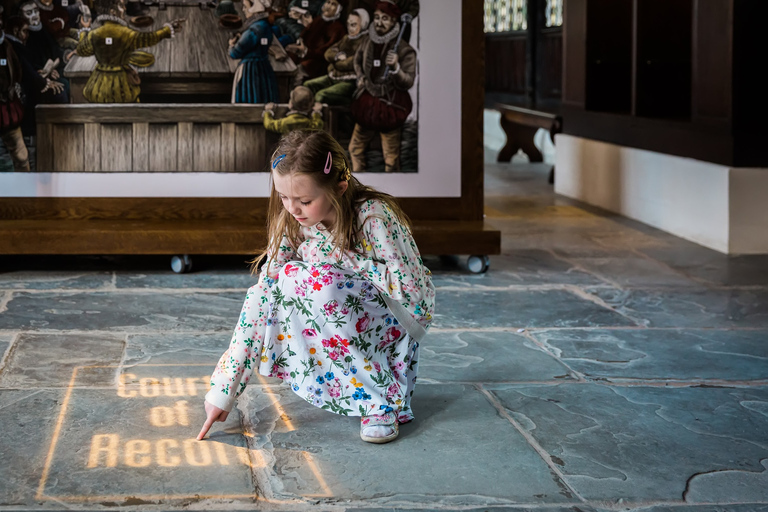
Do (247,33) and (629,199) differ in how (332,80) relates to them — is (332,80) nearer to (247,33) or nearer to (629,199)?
(247,33)

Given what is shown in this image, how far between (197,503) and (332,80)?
124 inches

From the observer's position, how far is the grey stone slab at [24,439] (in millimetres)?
2281

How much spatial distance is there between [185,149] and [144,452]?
2.79 m

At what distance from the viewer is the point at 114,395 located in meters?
3.02

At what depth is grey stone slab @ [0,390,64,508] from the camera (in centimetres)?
228

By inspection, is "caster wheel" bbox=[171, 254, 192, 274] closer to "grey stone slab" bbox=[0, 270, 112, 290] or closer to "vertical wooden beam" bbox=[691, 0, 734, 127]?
"grey stone slab" bbox=[0, 270, 112, 290]

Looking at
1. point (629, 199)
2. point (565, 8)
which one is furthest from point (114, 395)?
point (565, 8)

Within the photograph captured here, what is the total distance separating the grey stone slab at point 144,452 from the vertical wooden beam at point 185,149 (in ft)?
7.15

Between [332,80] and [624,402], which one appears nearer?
[624,402]

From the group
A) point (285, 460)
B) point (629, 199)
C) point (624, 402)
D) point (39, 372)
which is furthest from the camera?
point (629, 199)

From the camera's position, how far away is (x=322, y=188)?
8.41 feet

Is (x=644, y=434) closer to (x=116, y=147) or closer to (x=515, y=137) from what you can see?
(x=116, y=147)

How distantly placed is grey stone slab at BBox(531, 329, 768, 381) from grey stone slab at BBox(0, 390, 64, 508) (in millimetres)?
1642

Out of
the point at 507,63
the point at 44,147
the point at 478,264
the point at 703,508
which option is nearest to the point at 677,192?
the point at 478,264
